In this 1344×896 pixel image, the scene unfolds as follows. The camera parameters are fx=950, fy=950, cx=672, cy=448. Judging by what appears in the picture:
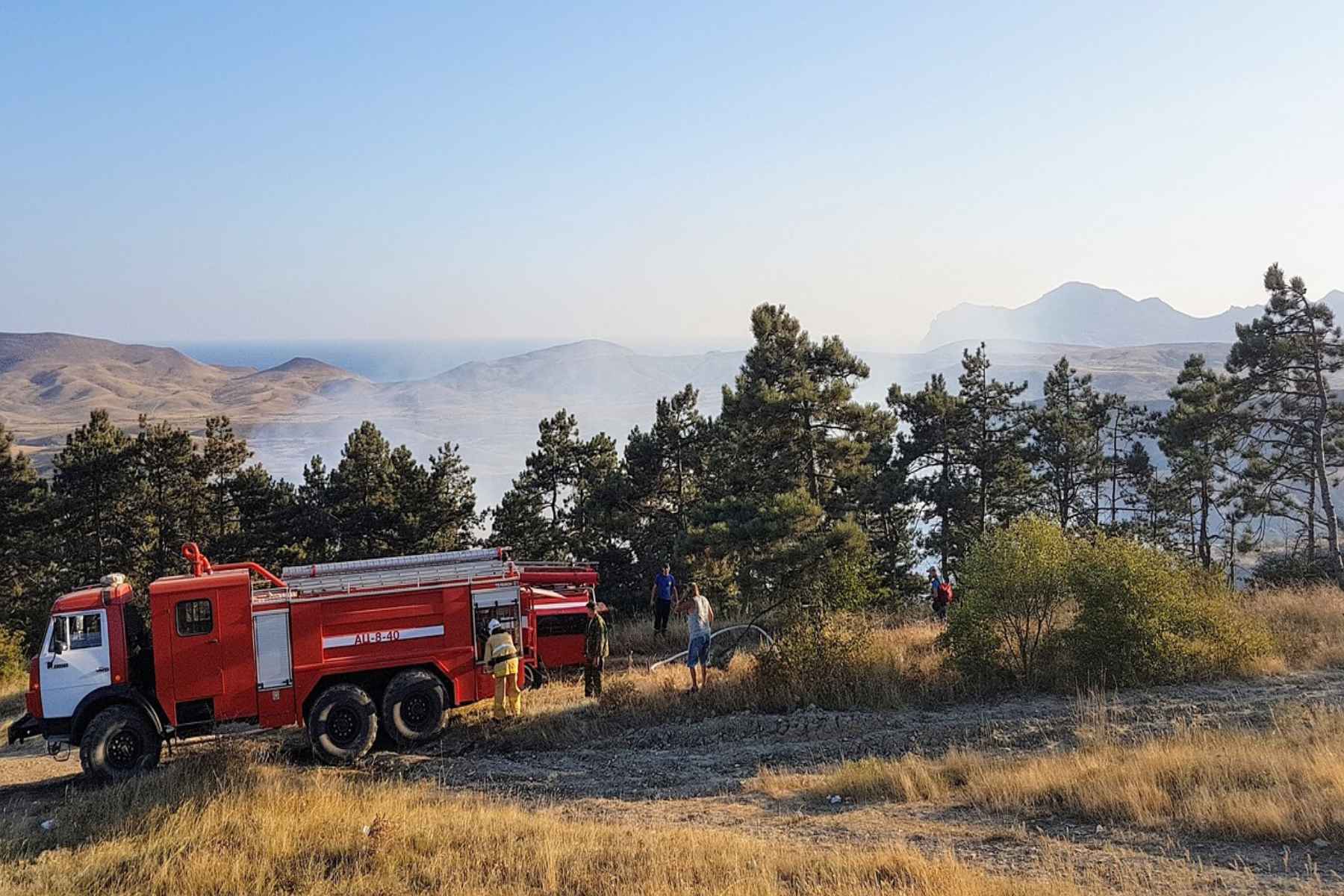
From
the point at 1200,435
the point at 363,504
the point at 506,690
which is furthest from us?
the point at 1200,435

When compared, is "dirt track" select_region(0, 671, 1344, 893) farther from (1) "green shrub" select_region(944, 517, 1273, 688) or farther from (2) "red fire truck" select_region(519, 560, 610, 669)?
(2) "red fire truck" select_region(519, 560, 610, 669)

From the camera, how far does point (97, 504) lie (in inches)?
1341

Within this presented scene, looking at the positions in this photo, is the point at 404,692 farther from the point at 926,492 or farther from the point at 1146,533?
the point at 1146,533

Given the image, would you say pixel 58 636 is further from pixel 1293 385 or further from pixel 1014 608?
pixel 1293 385

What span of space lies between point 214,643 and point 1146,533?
100 feet

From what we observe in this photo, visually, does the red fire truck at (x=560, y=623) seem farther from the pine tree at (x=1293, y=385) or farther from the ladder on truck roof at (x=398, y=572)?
the pine tree at (x=1293, y=385)

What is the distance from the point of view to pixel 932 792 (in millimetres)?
9953

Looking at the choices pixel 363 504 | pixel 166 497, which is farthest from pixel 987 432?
pixel 166 497

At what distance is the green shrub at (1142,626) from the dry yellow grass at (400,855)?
696cm

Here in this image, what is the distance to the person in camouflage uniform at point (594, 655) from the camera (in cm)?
1521

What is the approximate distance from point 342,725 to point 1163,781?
10207mm

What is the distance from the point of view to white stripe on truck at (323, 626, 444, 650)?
Result: 43.6ft

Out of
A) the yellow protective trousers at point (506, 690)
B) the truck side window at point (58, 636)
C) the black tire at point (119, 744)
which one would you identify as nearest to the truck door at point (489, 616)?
the yellow protective trousers at point (506, 690)

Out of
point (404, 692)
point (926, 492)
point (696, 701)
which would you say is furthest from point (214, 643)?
point (926, 492)
